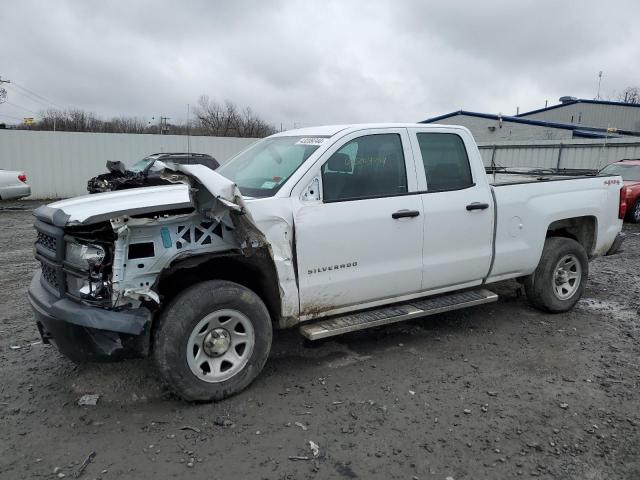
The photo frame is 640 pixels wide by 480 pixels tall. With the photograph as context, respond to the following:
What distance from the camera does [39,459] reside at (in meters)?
2.96

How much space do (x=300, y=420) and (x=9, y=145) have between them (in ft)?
57.4

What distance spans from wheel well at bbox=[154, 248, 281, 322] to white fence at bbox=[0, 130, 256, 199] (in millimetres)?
15588

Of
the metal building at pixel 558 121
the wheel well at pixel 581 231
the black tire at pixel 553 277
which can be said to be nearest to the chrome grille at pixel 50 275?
the black tire at pixel 553 277

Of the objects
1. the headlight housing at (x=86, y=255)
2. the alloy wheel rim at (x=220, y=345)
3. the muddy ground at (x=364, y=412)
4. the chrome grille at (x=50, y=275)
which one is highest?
the headlight housing at (x=86, y=255)

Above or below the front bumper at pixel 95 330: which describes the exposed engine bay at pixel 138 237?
above

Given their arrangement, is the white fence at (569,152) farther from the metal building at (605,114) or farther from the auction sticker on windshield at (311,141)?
the metal building at (605,114)

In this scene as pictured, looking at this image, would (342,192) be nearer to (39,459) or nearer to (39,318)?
(39,318)

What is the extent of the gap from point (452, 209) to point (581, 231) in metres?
2.26

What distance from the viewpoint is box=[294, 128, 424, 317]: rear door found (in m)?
3.81

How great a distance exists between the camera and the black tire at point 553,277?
5.33 m

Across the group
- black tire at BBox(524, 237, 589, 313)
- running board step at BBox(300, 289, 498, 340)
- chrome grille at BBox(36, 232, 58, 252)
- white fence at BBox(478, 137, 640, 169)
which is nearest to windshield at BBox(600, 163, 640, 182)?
white fence at BBox(478, 137, 640, 169)

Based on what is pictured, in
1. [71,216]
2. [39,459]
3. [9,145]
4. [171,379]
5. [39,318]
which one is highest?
[9,145]

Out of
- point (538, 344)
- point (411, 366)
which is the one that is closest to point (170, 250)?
point (411, 366)

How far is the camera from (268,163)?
431 cm
